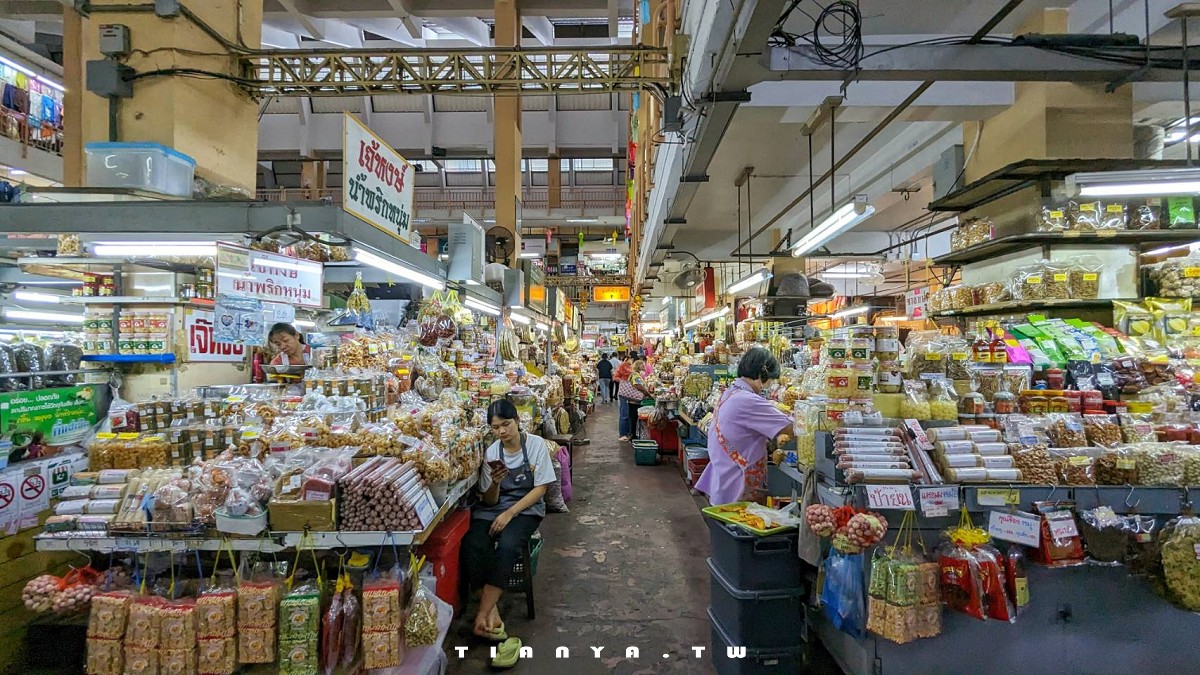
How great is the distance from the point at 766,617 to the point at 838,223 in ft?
13.5

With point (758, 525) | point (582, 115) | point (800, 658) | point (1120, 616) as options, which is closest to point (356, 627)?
point (758, 525)

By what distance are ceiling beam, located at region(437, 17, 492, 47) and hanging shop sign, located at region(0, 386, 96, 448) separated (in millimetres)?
11827

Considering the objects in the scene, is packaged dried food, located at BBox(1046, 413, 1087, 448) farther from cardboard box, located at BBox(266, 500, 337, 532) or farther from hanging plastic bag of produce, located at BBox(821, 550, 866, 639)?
cardboard box, located at BBox(266, 500, 337, 532)

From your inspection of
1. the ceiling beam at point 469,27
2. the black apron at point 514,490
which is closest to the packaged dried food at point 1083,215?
the black apron at point 514,490

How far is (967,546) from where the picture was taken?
249 centimetres

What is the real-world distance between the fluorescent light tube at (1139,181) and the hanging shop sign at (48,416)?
6549 mm

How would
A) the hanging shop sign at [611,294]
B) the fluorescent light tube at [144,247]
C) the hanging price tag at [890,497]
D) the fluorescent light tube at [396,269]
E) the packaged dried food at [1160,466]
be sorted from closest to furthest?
the hanging price tag at [890,497] < the packaged dried food at [1160,466] < the fluorescent light tube at [144,247] < the fluorescent light tube at [396,269] < the hanging shop sign at [611,294]

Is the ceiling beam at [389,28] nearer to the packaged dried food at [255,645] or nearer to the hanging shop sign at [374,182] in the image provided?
the hanging shop sign at [374,182]

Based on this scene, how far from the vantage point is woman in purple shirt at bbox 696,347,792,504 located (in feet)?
12.5

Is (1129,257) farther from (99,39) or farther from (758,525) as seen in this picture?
(99,39)

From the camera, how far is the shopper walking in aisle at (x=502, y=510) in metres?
3.62

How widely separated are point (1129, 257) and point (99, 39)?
33.5 feet

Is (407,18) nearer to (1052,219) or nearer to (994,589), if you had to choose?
(1052,219)

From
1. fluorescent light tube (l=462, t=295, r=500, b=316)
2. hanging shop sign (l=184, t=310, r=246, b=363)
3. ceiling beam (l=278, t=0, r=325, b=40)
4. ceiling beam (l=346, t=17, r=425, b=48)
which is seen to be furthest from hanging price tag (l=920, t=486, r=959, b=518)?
ceiling beam (l=346, t=17, r=425, b=48)
